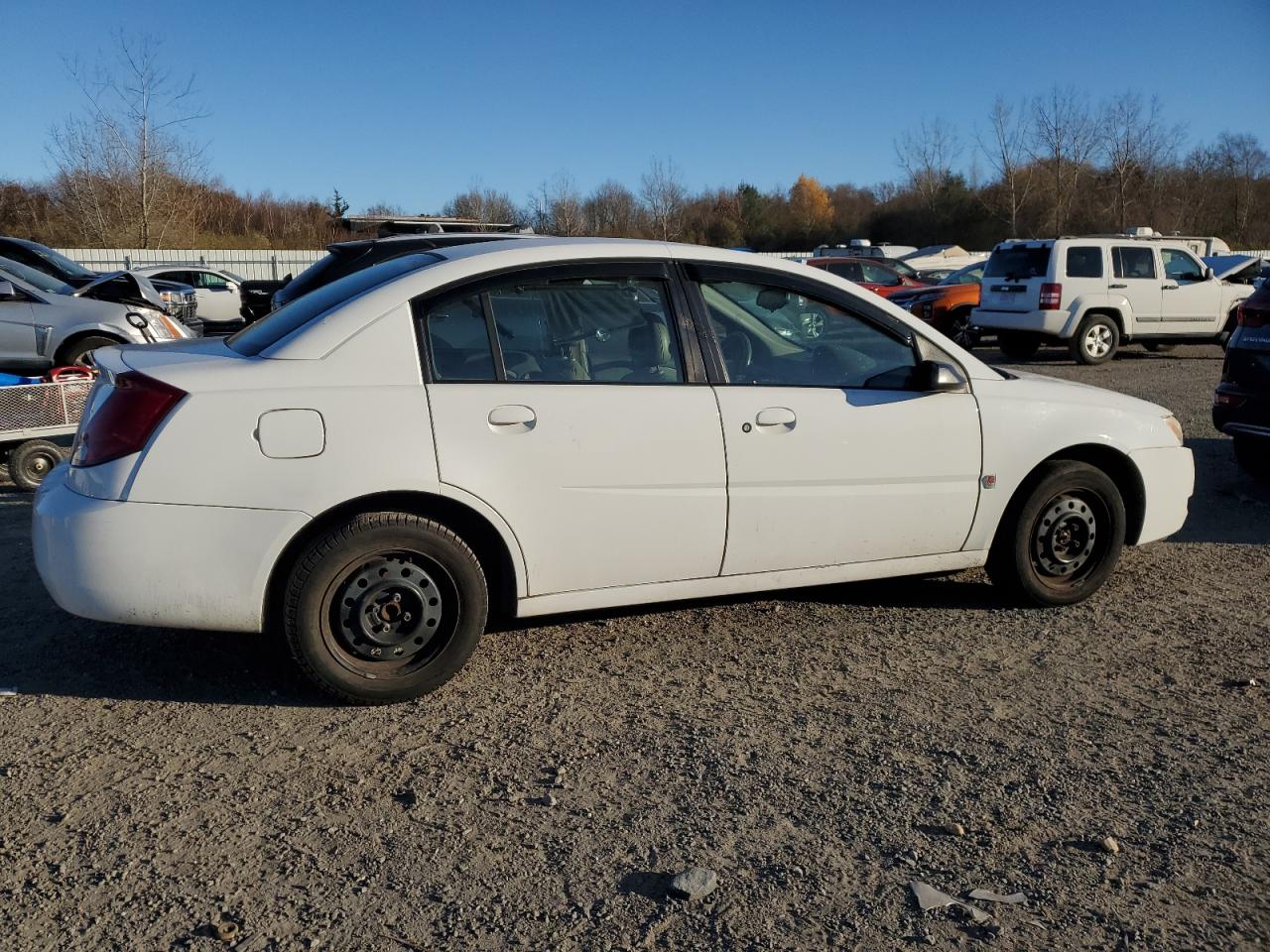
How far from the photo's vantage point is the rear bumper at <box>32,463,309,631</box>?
12.0 ft

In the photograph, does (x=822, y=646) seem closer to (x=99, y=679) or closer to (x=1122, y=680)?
(x=1122, y=680)

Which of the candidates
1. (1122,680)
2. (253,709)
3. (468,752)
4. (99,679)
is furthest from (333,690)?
(1122,680)

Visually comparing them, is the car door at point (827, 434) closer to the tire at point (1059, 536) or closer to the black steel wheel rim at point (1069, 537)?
the tire at point (1059, 536)

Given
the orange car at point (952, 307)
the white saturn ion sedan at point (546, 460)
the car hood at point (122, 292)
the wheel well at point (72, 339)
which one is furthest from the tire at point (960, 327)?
the white saturn ion sedan at point (546, 460)

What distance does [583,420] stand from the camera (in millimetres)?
4125

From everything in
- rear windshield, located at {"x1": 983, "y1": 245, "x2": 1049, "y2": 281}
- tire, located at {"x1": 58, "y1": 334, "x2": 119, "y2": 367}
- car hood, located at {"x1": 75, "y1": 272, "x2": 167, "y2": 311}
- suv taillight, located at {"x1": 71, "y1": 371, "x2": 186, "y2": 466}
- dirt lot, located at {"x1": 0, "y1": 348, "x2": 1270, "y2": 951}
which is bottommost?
dirt lot, located at {"x1": 0, "y1": 348, "x2": 1270, "y2": 951}

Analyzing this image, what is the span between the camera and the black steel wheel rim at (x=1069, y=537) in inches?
197

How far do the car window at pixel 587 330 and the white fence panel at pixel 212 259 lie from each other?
32.9 m

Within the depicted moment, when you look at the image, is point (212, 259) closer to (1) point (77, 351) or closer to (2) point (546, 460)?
(1) point (77, 351)

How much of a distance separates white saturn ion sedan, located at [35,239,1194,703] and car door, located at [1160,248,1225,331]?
13.1 metres

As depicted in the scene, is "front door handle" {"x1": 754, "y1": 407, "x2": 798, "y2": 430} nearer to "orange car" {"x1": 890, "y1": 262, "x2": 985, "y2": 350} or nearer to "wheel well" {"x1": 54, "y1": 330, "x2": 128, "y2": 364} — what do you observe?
Result: "wheel well" {"x1": 54, "y1": 330, "x2": 128, "y2": 364}

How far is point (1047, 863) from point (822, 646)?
1685 millimetres

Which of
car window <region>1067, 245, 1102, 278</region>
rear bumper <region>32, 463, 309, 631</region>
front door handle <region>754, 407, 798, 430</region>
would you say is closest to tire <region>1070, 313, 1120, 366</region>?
car window <region>1067, 245, 1102, 278</region>

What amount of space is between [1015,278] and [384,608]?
14613mm
